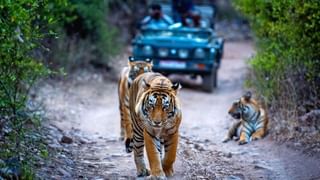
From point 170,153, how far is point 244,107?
11.3 ft

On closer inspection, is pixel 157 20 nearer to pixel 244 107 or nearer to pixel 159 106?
pixel 244 107

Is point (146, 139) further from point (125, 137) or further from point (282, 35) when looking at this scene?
point (282, 35)

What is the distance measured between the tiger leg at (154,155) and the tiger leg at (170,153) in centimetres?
17

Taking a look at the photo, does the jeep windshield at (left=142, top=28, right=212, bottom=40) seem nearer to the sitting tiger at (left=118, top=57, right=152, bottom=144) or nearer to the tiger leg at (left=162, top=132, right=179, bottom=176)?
the sitting tiger at (left=118, top=57, right=152, bottom=144)

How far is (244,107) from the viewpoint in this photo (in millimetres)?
11711

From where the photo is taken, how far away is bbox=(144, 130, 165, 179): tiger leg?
8242 mm

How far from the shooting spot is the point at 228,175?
894 cm

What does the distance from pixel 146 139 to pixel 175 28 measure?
10.5 meters

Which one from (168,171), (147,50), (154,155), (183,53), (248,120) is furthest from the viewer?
(183,53)

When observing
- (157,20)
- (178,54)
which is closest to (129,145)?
(178,54)

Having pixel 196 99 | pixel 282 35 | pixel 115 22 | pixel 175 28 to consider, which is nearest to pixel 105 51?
pixel 175 28

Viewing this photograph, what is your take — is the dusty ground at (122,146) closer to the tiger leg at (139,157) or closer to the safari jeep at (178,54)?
the tiger leg at (139,157)

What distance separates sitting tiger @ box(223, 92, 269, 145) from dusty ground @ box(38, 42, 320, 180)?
0.24 m

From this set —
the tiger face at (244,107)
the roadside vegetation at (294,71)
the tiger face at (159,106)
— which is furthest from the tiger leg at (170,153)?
the tiger face at (244,107)
